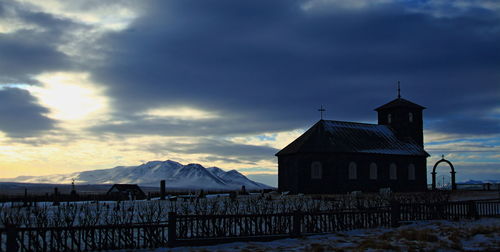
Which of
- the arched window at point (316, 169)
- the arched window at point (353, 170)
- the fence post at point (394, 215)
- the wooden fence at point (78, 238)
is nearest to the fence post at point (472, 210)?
the fence post at point (394, 215)

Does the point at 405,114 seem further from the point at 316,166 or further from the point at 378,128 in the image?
the point at 316,166

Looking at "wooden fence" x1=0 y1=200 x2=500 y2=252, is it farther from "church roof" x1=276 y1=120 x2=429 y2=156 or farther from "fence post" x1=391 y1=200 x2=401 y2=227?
"church roof" x1=276 y1=120 x2=429 y2=156

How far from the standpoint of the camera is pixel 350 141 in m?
54.1

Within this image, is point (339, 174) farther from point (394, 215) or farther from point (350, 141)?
point (394, 215)

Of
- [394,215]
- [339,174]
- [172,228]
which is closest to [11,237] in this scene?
[172,228]

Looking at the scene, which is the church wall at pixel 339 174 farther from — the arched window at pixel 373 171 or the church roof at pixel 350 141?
the church roof at pixel 350 141

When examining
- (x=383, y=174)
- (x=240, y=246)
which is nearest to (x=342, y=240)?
(x=240, y=246)

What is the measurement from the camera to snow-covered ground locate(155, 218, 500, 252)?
16.5 metres

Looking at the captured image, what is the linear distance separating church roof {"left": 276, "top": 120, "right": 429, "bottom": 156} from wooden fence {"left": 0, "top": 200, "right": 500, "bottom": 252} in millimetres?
22545

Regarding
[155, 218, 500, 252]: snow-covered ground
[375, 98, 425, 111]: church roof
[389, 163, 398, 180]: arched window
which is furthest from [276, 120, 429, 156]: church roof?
[155, 218, 500, 252]: snow-covered ground

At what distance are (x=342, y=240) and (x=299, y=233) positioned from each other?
193cm

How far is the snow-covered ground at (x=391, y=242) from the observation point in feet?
54.2

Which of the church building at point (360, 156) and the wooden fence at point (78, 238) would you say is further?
the church building at point (360, 156)

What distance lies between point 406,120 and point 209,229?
1758 inches
